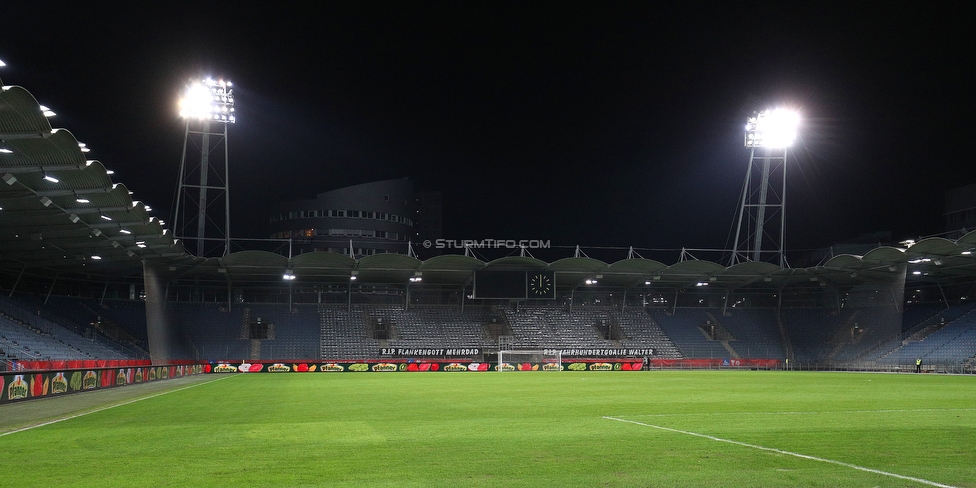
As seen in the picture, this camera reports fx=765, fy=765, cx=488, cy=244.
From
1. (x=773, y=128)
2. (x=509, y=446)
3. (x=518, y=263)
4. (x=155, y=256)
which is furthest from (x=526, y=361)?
(x=509, y=446)

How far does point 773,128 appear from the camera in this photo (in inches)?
2415

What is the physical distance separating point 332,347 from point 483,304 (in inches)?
591

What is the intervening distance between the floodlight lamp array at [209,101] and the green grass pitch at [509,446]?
36.7m

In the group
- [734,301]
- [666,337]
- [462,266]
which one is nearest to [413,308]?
[462,266]

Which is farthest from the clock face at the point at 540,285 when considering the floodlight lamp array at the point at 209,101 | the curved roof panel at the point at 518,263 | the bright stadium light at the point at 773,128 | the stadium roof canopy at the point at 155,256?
the floodlight lamp array at the point at 209,101

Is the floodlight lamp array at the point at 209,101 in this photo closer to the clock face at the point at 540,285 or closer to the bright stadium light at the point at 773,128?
the clock face at the point at 540,285

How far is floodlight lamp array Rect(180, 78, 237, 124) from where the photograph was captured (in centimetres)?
5197

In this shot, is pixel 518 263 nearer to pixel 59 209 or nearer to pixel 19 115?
pixel 59 209

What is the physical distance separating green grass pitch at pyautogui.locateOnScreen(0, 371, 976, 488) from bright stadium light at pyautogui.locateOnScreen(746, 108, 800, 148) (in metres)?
45.0

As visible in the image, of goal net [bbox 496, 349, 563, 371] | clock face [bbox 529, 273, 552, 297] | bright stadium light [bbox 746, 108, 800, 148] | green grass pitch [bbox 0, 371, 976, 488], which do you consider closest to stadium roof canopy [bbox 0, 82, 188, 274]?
green grass pitch [bbox 0, 371, 976, 488]

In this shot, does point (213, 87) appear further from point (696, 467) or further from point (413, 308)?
point (696, 467)

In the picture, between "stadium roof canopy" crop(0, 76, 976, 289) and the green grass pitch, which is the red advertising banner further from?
"stadium roof canopy" crop(0, 76, 976, 289)

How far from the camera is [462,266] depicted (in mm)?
61094

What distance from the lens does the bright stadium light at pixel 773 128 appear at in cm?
6047
